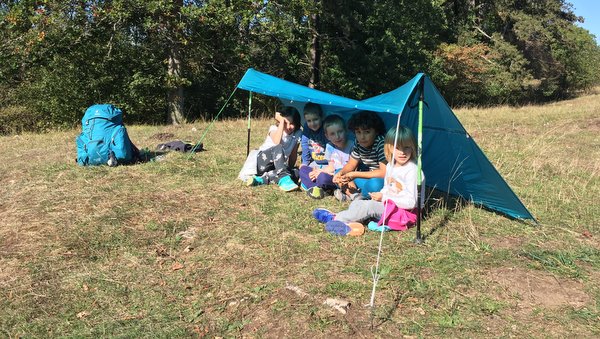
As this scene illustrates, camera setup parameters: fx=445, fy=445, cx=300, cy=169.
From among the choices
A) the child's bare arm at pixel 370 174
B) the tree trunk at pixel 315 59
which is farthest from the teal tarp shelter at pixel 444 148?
the tree trunk at pixel 315 59

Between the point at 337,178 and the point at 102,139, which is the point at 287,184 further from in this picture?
the point at 102,139

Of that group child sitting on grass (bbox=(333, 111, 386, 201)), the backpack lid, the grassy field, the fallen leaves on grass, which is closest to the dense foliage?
the backpack lid

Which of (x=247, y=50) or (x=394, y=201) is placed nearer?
(x=394, y=201)

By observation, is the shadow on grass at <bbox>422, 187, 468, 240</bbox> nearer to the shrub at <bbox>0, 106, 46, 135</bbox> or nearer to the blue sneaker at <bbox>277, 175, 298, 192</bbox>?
the blue sneaker at <bbox>277, 175, 298, 192</bbox>

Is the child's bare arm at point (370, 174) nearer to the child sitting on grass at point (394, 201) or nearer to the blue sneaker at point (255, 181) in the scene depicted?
the child sitting on grass at point (394, 201)

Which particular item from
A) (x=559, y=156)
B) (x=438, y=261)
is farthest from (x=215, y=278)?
(x=559, y=156)

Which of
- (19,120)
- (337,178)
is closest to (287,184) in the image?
(337,178)

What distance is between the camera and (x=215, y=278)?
355cm

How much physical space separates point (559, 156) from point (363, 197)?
4798mm

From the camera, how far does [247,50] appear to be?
15.7m

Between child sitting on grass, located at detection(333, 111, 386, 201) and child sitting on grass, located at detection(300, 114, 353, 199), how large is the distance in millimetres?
261

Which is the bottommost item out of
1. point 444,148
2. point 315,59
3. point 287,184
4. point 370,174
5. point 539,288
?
point 539,288

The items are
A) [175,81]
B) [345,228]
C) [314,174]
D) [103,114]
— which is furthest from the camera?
[175,81]

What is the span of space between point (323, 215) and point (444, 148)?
1.51 m
